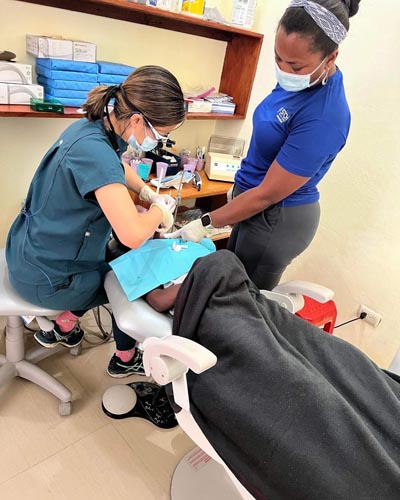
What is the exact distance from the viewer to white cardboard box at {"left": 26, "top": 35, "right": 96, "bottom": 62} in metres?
1.58

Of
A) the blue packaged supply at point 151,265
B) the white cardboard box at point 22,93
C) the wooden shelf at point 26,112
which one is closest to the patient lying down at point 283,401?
the blue packaged supply at point 151,265

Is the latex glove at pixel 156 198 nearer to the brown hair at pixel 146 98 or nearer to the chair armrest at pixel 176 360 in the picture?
the brown hair at pixel 146 98

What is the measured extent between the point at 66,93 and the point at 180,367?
1315 mm

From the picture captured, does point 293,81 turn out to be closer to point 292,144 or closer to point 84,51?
point 292,144

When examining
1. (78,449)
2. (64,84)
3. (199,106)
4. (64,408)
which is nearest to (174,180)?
(199,106)

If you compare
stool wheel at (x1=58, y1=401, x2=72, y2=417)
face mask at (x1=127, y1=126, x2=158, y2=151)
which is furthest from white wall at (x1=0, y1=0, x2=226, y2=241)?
stool wheel at (x1=58, y1=401, x2=72, y2=417)

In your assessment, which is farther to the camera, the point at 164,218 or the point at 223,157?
the point at 223,157

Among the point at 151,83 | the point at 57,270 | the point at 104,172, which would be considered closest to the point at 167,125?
the point at 151,83

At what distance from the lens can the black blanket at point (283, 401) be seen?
77 cm

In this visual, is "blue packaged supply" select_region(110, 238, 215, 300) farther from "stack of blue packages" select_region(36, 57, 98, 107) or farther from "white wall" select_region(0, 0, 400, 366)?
"white wall" select_region(0, 0, 400, 366)

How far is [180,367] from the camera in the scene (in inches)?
34.3

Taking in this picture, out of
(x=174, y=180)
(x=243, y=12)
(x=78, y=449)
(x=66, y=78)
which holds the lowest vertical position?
(x=78, y=449)

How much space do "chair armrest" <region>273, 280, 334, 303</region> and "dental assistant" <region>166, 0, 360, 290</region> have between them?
0.60 ft

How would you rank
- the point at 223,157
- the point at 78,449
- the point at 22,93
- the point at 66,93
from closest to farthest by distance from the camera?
the point at 78,449, the point at 22,93, the point at 66,93, the point at 223,157
